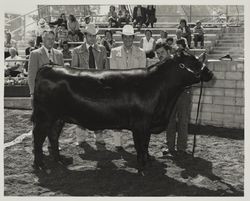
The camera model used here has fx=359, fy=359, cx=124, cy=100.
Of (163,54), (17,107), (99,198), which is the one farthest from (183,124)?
(17,107)

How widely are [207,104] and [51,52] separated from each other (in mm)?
3497

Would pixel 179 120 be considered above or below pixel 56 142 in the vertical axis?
above

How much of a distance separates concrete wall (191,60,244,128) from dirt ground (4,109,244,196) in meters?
0.57

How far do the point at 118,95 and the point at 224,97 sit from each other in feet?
10.6

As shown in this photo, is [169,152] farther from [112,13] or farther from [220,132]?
[112,13]

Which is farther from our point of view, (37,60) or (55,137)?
(37,60)

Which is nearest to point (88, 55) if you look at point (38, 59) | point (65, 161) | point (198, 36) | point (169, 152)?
point (38, 59)

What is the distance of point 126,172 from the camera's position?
511 cm

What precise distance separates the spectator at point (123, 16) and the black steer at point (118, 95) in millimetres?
7351

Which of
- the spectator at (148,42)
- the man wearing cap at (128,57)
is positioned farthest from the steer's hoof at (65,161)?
the spectator at (148,42)

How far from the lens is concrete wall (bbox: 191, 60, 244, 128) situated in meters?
7.05

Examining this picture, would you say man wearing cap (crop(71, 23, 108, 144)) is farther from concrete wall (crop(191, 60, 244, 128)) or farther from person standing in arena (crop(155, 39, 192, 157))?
concrete wall (crop(191, 60, 244, 128))

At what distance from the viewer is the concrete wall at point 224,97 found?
7047 mm

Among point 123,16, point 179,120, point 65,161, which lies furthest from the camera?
point 123,16
